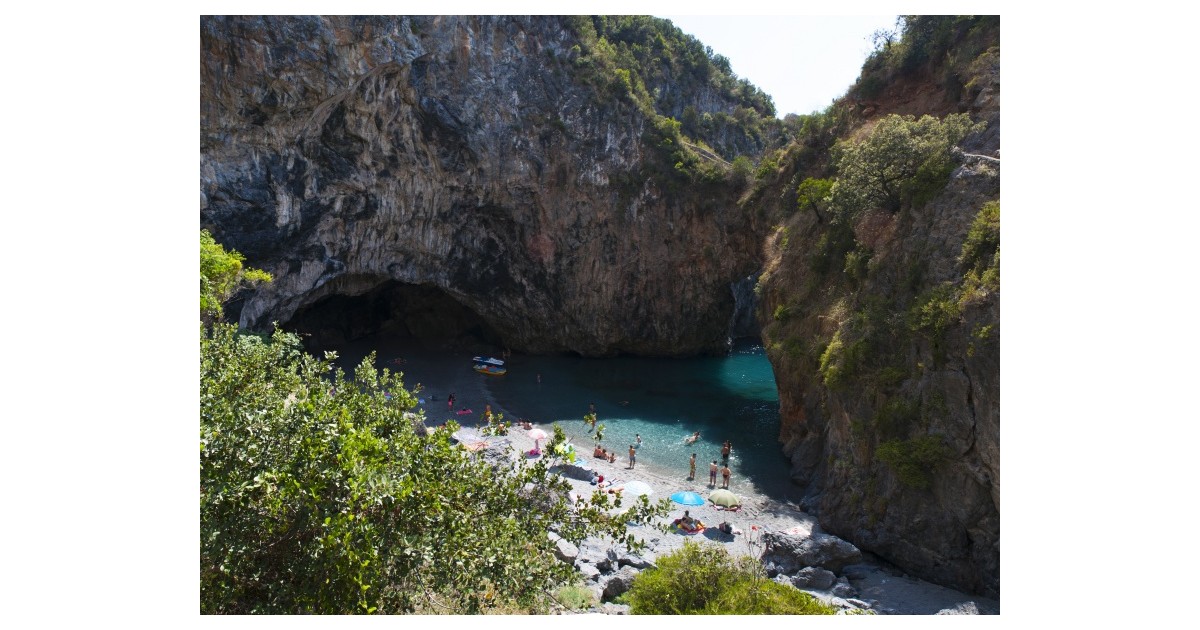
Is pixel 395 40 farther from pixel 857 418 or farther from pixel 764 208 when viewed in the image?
pixel 857 418

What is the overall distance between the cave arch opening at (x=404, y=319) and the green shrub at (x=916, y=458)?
30625 millimetres

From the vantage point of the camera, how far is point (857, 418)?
A: 17.0 metres

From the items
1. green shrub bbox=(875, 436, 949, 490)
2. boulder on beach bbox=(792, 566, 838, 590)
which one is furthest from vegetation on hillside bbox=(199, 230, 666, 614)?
green shrub bbox=(875, 436, 949, 490)

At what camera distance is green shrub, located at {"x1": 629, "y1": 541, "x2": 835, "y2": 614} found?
9688 millimetres

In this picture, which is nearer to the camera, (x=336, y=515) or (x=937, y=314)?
(x=336, y=515)

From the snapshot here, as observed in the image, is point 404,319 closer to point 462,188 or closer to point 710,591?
point 462,188

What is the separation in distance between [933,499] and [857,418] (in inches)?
117

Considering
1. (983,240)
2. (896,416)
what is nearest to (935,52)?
(983,240)

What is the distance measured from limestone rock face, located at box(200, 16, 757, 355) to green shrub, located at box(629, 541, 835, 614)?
2346cm

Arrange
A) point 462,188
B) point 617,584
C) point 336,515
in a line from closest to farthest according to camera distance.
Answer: point 336,515 → point 617,584 → point 462,188

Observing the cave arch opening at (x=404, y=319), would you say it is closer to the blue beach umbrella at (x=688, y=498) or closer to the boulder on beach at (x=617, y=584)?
the blue beach umbrella at (x=688, y=498)

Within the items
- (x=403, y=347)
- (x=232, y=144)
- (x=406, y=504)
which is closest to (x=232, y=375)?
(x=406, y=504)

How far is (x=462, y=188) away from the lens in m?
33.4

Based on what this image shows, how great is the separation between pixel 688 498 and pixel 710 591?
8860 mm
